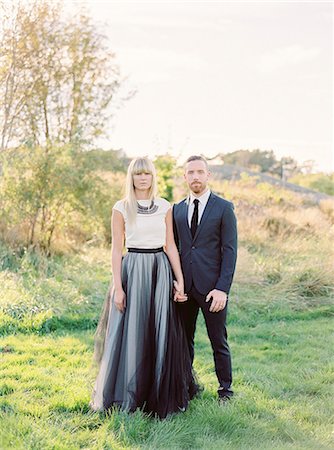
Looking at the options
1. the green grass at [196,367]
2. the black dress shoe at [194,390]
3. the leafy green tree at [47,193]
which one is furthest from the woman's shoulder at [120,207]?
the leafy green tree at [47,193]

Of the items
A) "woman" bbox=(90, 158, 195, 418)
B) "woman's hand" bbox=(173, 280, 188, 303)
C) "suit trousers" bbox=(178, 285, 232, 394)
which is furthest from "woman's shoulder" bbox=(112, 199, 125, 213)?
"suit trousers" bbox=(178, 285, 232, 394)

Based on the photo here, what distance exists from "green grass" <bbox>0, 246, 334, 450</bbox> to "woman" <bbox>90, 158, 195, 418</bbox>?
0.15 metres

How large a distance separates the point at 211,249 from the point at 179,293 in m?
0.34

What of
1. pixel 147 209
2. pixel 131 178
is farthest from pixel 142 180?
pixel 147 209

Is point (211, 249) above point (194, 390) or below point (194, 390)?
above

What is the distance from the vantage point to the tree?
389 inches

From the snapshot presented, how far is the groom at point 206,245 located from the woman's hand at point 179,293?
0.23 ft

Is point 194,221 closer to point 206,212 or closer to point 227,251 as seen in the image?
point 206,212

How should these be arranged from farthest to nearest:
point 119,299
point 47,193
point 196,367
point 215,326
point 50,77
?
point 50,77 → point 47,193 → point 196,367 → point 215,326 → point 119,299

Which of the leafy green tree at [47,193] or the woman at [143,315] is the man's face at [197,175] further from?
the leafy green tree at [47,193]

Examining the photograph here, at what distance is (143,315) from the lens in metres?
3.73

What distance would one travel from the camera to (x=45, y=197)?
9.20 m

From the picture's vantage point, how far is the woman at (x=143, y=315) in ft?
12.1

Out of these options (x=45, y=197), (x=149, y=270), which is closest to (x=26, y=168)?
(x=45, y=197)
